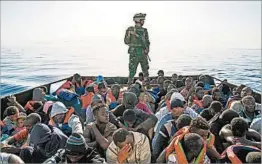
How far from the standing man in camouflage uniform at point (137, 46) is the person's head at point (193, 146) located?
4.33m

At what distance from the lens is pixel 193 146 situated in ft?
7.66

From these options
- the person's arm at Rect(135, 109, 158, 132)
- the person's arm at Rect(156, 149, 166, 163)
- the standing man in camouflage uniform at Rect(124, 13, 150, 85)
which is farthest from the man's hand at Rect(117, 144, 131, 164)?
the standing man in camouflage uniform at Rect(124, 13, 150, 85)

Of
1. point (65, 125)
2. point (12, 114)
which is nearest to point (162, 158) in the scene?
point (65, 125)

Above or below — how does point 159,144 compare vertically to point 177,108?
below

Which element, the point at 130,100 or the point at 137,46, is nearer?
the point at 130,100

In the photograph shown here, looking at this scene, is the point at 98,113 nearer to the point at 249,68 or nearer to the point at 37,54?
the point at 249,68

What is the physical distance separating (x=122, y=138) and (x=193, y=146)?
1.68ft

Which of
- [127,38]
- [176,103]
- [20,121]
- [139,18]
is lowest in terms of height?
[20,121]

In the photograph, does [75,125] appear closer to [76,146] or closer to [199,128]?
[76,146]

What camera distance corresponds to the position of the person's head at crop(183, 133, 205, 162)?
234cm

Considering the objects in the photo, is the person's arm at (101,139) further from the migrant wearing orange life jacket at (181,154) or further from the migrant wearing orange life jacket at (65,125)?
the migrant wearing orange life jacket at (181,154)

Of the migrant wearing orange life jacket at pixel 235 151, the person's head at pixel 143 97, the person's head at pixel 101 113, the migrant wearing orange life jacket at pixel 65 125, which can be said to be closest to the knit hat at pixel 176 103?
the person's head at pixel 101 113

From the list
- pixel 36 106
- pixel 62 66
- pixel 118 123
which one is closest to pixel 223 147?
pixel 118 123

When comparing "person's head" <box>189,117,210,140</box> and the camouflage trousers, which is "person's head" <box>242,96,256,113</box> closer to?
"person's head" <box>189,117,210,140</box>
